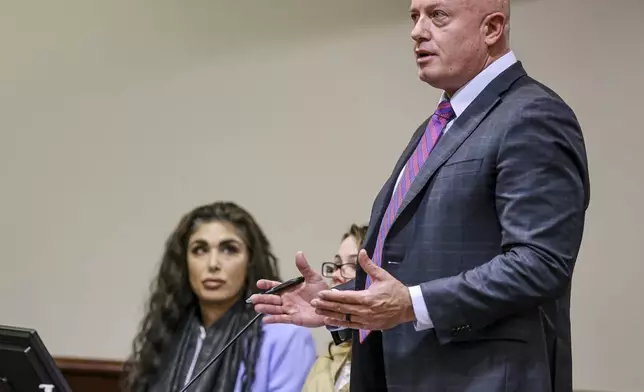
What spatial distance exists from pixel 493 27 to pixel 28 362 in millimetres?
995

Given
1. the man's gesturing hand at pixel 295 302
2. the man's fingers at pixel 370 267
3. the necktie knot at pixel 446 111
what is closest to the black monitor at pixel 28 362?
the man's gesturing hand at pixel 295 302

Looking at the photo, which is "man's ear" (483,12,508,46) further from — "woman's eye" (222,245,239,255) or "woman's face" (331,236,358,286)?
"woman's eye" (222,245,239,255)

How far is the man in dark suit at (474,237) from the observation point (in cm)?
119

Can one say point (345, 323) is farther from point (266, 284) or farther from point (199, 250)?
point (199, 250)

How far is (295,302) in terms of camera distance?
4.85 feet

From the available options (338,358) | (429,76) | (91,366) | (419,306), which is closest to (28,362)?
(419,306)

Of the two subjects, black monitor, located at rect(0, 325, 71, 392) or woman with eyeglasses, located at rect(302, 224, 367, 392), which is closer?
black monitor, located at rect(0, 325, 71, 392)

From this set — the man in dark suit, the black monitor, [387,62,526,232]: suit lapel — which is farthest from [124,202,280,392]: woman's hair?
[387,62,526,232]: suit lapel

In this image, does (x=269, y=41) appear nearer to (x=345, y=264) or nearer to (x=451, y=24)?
(x=345, y=264)

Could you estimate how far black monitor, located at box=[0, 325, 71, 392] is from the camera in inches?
60.9

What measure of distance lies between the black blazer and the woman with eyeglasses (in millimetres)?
962

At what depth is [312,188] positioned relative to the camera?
3041mm

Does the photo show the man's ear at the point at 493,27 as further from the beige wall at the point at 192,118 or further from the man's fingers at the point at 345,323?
the beige wall at the point at 192,118

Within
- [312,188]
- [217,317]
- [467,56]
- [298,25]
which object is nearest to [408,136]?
[312,188]
